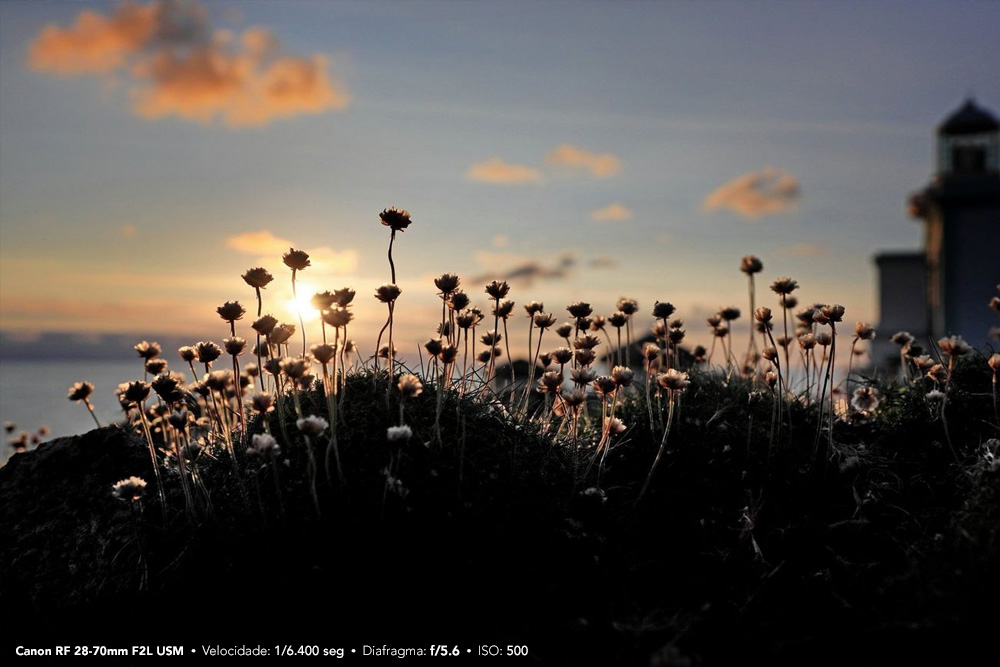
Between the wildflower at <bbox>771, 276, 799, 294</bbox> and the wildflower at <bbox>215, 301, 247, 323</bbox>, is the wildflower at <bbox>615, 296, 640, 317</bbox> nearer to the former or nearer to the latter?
the wildflower at <bbox>771, 276, 799, 294</bbox>

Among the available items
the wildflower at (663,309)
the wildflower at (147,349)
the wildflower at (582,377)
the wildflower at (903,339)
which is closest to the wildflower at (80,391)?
the wildflower at (147,349)

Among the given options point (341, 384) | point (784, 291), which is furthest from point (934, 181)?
point (341, 384)

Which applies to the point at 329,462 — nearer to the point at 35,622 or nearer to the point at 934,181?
the point at 35,622

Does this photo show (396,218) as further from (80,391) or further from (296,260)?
(80,391)

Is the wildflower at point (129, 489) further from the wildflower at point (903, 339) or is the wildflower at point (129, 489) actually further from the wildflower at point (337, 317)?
the wildflower at point (903, 339)

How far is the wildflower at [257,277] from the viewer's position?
4.07 metres

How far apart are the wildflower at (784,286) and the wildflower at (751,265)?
143mm

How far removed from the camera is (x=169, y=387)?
3912mm

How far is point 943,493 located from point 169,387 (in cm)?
444

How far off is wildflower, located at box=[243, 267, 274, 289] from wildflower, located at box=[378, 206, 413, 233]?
68 cm

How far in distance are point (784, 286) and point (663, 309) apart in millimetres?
843

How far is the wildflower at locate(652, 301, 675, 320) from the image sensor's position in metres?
5.14

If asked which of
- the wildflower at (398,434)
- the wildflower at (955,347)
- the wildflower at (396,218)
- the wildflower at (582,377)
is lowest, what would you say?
the wildflower at (398,434)

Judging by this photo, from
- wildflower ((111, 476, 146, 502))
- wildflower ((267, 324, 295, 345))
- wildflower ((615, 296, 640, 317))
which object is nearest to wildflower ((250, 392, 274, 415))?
wildflower ((267, 324, 295, 345))
